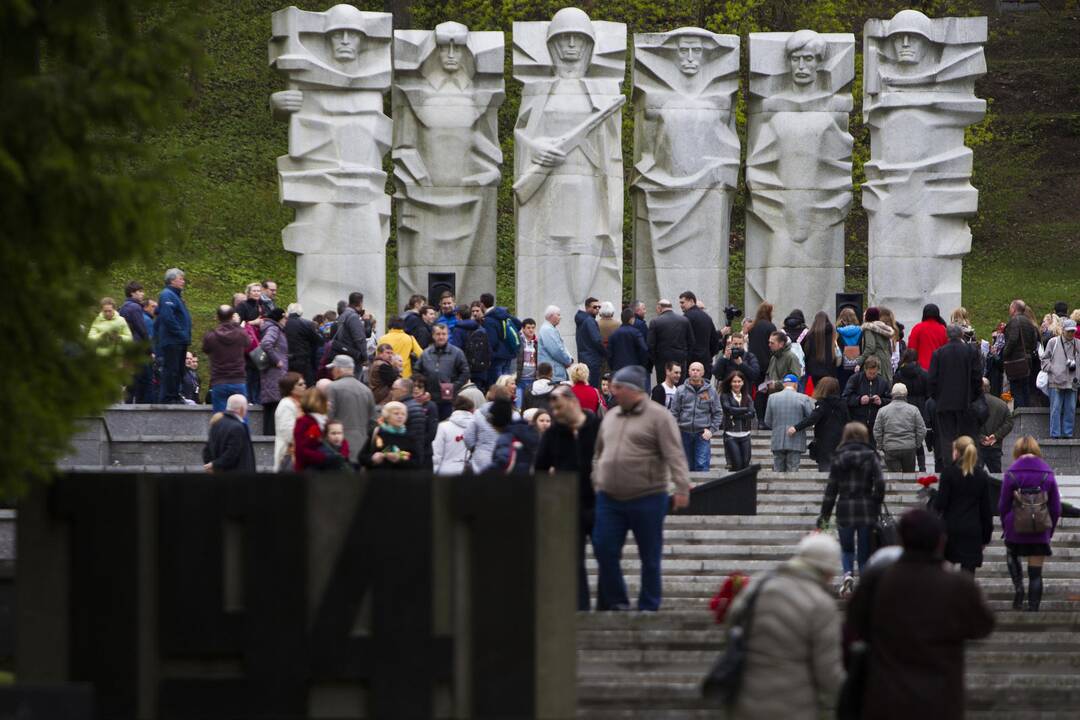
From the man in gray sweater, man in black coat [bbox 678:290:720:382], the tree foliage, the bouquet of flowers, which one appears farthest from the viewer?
man in black coat [bbox 678:290:720:382]

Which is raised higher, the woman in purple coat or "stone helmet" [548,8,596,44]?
"stone helmet" [548,8,596,44]

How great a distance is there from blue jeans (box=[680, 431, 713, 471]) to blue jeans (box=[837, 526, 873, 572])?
4564 millimetres

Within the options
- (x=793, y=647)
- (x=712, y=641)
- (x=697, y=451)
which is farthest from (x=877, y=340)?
(x=793, y=647)

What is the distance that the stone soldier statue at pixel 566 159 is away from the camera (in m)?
26.0

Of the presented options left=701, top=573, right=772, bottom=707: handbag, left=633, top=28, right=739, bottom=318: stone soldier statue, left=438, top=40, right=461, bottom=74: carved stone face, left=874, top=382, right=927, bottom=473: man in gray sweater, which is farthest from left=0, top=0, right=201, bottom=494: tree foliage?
left=633, top=28, right=739, bottom=318: stone soldier statue

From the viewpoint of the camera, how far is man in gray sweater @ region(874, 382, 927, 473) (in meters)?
18.3

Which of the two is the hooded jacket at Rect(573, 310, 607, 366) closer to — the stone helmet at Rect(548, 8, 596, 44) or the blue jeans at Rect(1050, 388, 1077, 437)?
the blue jeans at Rect(1050, 388, 1077, 437)

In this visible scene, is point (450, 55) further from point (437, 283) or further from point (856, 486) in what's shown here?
point (856, 486)

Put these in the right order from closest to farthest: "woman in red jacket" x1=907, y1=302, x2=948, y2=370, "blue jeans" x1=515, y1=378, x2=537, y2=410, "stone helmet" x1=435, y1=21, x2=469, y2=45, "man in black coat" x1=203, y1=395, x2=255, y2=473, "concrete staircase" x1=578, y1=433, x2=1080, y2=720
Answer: "concrete staircase" x1=578, y1=433, x2=1080, y2=720 → "man in black coat" x1=203, y1=395, x2=255, y2=473 → "blue jeans" x1=515, y1=378, x2=537, y2=410 → "woman in red jacket" x1=907, y1=302, x2=948, y2=370 → "stone helmet" x1=435, y1=21, x2=469, y2=45

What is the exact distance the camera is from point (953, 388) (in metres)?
19.3

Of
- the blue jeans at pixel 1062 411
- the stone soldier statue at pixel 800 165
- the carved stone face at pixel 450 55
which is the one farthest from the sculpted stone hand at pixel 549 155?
the blue jeans at pixel 1062 411

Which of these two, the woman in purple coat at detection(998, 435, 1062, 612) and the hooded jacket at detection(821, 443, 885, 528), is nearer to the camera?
the hooded jacket at detection(821, 443, 885, 528)

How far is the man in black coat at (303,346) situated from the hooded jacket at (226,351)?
906mm

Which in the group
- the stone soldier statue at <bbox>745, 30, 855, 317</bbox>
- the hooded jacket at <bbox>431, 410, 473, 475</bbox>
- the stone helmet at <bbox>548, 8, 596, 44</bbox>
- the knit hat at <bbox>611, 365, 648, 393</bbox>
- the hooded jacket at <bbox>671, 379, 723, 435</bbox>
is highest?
the stone helmet at <bbox>548, 8, 596, 44</bbox>
